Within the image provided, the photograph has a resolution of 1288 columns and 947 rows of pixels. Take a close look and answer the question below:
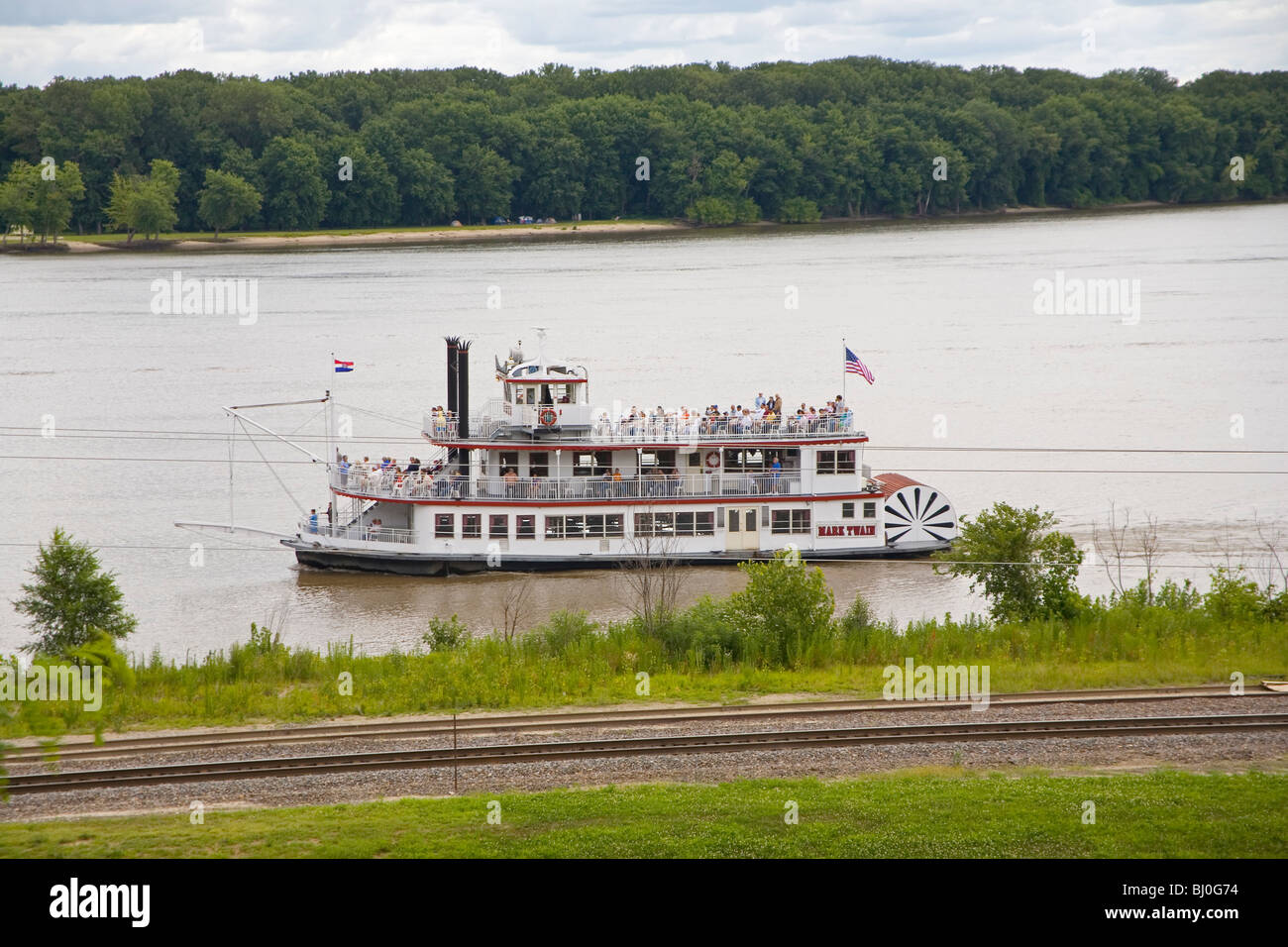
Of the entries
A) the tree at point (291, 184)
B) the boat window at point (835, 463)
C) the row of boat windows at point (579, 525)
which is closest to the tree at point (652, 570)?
the row of boat windows at point (579, 525)

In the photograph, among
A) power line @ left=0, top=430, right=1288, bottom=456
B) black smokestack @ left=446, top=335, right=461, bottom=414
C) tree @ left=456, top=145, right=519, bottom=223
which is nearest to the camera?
black smokestack @ left=446, top=335, right=461, bottom=414

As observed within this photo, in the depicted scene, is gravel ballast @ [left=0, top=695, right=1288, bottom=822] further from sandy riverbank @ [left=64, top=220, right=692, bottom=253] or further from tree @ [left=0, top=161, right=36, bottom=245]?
tree @ [left=0, top=161, right=36, bottom=245]

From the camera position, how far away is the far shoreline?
138625 mm

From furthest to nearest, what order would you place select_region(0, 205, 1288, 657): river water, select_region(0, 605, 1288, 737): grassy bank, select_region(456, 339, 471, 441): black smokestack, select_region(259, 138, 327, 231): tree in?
select_region(259, 138, 327, 231): tree, select_region(0, 205, 1288, 657): river water, select_region(456, 339, 471, 441): black smokestack, select_region(0, 605, 1288, 737): grassy bank

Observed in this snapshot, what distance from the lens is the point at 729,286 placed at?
348ft

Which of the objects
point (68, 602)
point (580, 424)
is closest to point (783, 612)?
point (580, 424)

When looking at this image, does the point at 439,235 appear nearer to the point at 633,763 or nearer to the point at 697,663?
the point at 697,663

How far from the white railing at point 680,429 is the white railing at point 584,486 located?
1.12m

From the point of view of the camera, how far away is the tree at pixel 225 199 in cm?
13862

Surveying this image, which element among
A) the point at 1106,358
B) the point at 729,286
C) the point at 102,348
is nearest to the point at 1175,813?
the point at 1106,358

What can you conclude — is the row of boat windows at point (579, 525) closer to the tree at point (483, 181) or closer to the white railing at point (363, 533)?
the white railing at point (363, 533)

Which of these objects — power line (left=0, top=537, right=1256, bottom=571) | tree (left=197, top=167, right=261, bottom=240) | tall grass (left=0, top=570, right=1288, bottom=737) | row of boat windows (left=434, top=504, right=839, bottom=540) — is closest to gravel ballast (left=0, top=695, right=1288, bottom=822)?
tall grass (left=0, top=570, right=1288, bottom=737)

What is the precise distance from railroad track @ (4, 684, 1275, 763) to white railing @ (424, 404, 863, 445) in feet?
53.7

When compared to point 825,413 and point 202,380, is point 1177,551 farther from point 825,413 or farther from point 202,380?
point 202,380
